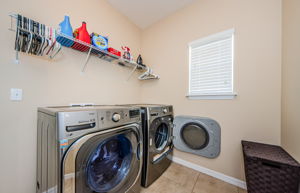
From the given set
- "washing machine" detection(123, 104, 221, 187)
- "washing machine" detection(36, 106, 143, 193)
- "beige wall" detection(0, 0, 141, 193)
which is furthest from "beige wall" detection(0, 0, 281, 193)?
"washing machine" detection(36, 106, 143, 193)

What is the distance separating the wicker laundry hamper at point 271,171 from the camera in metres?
0.85

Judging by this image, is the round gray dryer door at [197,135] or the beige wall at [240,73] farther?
the round gray dryer door at [197,135]

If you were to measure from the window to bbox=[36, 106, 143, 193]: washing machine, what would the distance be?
108 centimetres

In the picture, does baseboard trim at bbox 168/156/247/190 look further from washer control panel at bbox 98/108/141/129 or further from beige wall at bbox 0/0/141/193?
beige wall at bbox 0/0/141/193

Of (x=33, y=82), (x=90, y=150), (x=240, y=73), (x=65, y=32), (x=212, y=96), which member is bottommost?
(x=90, y=150)

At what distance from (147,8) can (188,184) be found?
2.74m

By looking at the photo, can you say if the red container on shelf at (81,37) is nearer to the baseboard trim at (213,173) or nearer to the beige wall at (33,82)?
the beige wall at (33,82)

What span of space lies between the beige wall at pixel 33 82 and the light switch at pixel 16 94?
0.02m

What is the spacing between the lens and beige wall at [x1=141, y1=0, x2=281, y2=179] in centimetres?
118

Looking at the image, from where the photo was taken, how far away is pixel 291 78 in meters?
1.01

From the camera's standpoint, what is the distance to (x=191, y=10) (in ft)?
5.80

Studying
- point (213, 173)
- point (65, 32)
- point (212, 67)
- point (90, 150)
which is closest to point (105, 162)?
point (90, 150)

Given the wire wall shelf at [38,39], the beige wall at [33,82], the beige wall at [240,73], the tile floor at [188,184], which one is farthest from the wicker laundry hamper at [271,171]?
the wire wall shelf at [38,39]

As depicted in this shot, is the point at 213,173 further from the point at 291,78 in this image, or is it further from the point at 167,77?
the point at 167,77
